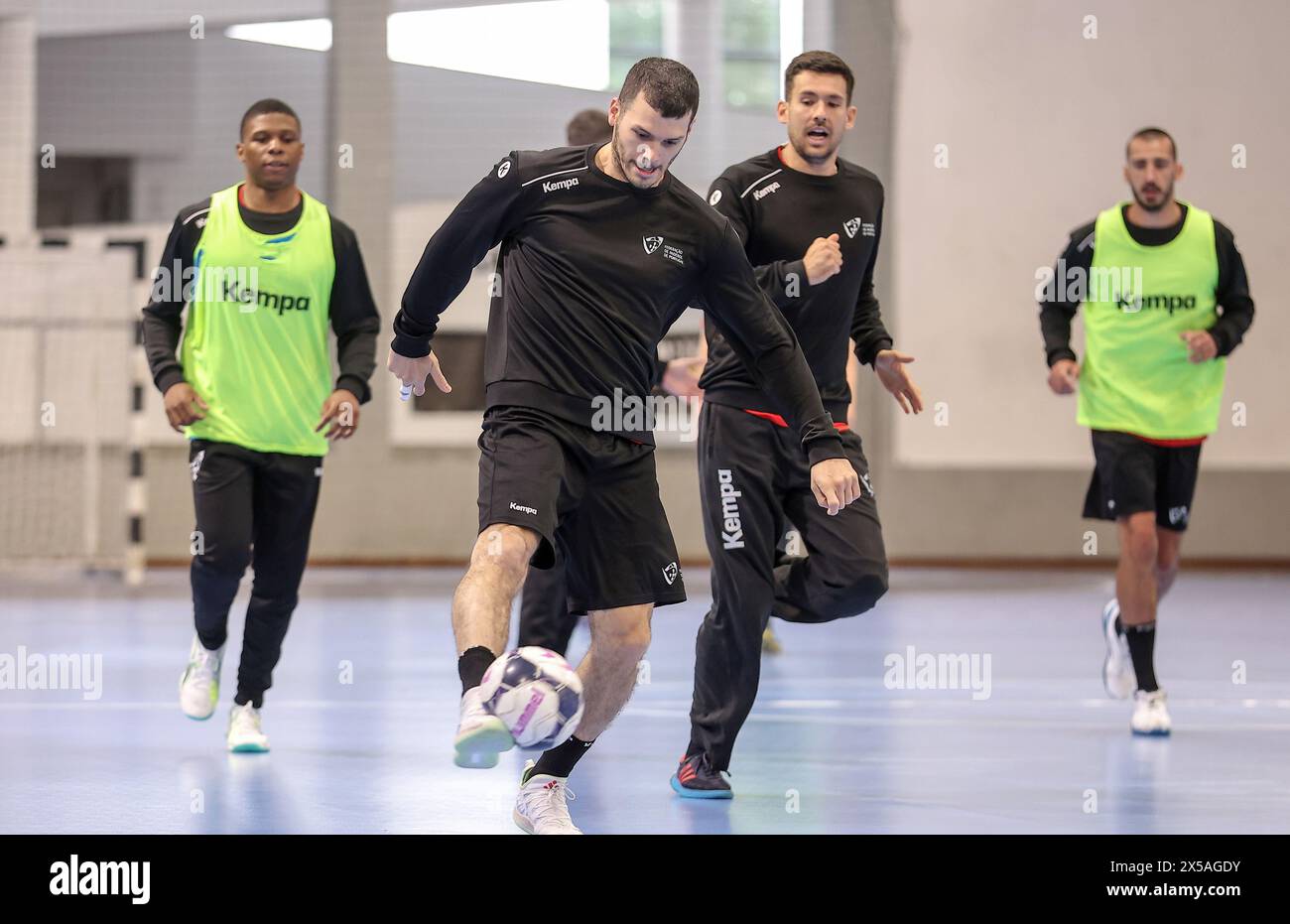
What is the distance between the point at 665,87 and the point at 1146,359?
3455mm

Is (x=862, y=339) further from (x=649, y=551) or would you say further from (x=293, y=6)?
(x=293, y=6)

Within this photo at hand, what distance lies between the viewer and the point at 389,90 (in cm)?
1465

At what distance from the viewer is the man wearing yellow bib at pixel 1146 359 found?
6.58m

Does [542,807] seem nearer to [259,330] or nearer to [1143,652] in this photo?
[259,330]

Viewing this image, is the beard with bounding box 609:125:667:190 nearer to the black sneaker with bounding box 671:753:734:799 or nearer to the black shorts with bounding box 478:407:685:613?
the black shorts with bounding box 478:407:685:613

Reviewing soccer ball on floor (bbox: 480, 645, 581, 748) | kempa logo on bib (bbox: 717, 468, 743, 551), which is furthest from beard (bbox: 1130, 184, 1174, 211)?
soccer ball on floor (bbox: 480, 645, 581, 748)

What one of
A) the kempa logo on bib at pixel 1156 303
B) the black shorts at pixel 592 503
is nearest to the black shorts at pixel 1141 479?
the kempa logo on bib at pixel 1156 303

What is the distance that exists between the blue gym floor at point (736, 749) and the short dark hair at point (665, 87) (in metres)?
1.96

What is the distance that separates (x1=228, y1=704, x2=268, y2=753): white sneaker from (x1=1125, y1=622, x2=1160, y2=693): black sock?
135 inches

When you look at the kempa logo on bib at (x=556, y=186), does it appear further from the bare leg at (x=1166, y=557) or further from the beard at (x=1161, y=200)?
the bare leg at (x=1166, y=557)

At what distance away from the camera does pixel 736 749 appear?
5.93 meters

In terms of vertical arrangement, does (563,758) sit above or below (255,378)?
below
